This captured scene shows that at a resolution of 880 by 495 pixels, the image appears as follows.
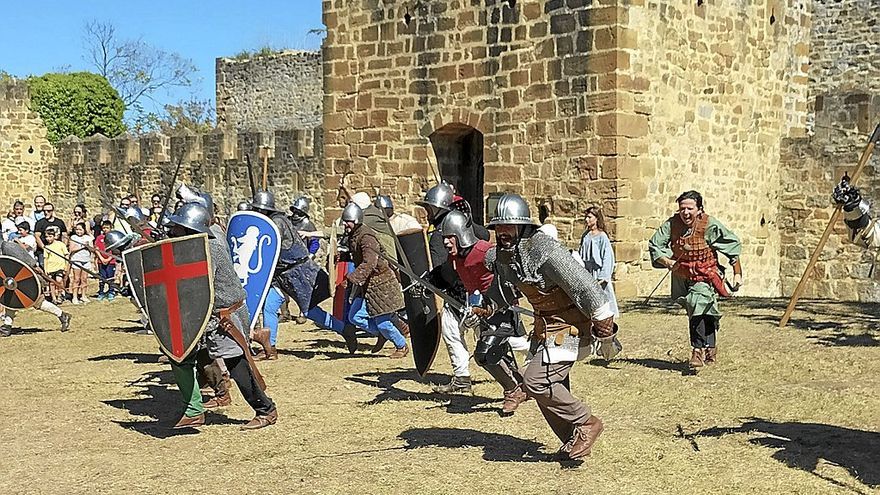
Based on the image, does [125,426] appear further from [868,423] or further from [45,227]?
[45,227]

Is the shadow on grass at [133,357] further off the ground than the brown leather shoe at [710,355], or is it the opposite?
the brown leather shoe at [710,355]

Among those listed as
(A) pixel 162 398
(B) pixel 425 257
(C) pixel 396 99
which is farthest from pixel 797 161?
(A) pixel 162 398

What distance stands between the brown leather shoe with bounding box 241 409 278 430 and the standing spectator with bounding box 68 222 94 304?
882 centimetres

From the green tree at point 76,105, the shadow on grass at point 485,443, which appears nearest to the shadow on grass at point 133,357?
the shadow on grass at point 485,443

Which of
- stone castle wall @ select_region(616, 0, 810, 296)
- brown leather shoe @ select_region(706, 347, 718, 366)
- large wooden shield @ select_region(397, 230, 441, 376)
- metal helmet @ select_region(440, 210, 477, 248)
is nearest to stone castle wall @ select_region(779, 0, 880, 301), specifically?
stone castle wall @ select_region(616, 0, 810, 296)

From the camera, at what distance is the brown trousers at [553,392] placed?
5.48 metres

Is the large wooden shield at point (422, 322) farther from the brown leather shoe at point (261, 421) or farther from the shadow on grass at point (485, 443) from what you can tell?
the brown leather shoe at point (261, 421)

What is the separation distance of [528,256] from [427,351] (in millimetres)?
2270

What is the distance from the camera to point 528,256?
5520 millimetres

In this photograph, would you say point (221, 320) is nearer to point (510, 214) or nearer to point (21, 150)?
point (510, 214)

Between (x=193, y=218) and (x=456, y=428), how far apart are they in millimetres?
2090

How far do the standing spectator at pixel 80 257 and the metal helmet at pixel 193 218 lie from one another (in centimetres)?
892

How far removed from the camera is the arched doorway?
13922 millimetres

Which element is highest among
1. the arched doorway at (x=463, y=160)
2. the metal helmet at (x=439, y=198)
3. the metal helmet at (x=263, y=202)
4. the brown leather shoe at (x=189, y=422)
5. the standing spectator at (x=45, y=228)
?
the arched doorway at (x=463, y=160)
